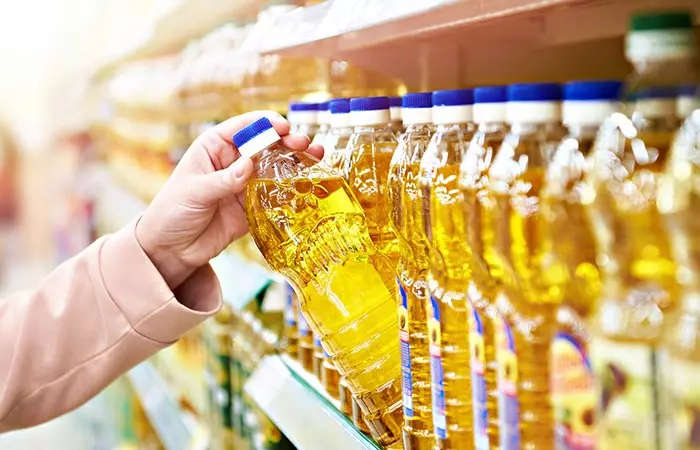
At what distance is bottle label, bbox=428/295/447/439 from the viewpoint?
0.97m

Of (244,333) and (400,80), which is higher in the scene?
(400,80)

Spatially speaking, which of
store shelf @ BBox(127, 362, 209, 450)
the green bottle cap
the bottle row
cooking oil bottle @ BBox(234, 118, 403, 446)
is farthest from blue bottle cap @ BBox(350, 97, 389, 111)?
store shelf @ BBox(127, 362, 209, 450)

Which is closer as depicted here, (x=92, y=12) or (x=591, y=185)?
(x=591, y=185)

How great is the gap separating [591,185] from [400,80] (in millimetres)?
977

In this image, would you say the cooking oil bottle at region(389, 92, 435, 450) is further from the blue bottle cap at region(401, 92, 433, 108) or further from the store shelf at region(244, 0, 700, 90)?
the store shelf at region(244, 0, 700, 90)

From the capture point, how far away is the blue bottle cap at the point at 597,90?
73 cm

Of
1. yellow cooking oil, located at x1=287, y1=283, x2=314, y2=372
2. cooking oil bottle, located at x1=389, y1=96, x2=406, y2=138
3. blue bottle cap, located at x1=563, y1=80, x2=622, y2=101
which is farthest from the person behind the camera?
yellow cooking oil, located at x1=287, y1=283, x2=314, y2=372

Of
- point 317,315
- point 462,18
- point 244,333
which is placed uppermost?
point 462,18

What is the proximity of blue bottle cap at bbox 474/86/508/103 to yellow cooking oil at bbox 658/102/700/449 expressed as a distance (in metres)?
0.23

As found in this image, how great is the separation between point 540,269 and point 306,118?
85 cm

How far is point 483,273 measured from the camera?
0.89 metres

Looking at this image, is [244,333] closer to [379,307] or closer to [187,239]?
[187,239]

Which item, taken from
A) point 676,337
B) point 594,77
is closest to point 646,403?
point 676,337

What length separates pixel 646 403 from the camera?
0.66 metres
